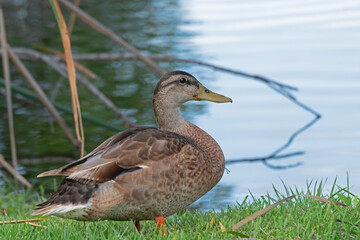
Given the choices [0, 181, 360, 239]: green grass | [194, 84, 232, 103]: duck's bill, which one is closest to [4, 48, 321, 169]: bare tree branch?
[194, 84, 232, 103]: duck's bill

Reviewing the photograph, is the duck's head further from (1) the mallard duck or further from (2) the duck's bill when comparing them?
(1) the mallard duck

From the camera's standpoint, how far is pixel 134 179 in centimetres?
414

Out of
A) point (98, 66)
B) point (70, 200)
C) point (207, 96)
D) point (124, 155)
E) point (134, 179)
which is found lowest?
point (98, 66)

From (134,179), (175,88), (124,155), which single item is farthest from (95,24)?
(134,179)

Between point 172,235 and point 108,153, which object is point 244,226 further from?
point 108,153

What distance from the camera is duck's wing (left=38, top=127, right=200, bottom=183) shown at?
163 inches

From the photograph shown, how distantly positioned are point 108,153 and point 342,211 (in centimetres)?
141

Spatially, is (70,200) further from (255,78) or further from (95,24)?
(255,78)

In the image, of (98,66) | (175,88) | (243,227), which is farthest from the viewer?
(98,66)

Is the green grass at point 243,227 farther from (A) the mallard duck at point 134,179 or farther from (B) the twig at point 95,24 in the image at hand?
(B) the twig at point 95,24

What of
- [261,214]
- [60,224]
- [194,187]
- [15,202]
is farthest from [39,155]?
[261,214]

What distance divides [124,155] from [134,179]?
6.6 inches

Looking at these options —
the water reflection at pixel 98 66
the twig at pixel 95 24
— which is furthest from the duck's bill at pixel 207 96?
the water reflection at pixel 98 66

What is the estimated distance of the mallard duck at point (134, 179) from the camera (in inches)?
161
